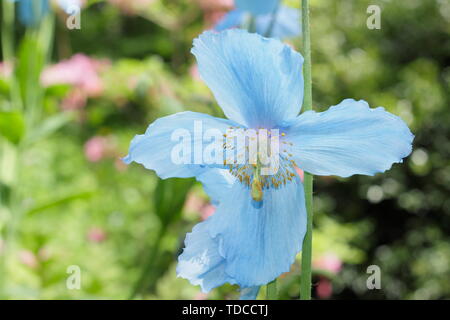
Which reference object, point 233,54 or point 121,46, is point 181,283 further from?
point 121,46

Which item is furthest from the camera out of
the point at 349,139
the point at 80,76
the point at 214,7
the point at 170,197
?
the point at 214,7

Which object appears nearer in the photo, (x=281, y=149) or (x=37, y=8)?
(x=281, y=149)

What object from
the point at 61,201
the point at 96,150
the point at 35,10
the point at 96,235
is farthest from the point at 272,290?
the point at 96,150

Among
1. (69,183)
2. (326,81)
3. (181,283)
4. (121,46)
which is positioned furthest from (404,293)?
(121,46)

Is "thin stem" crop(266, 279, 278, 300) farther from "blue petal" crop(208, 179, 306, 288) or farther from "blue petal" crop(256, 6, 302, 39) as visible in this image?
"blue petal" crop(256, 6, 302, 39)

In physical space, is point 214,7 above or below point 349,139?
above

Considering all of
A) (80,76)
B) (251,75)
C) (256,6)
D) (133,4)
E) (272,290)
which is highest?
(133,4)

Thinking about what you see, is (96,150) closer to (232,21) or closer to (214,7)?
Result: (214,7)

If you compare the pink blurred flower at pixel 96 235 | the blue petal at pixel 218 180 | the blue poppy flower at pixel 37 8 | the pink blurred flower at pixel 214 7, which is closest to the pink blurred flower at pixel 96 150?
the pink blurred flower at pixel 96 235

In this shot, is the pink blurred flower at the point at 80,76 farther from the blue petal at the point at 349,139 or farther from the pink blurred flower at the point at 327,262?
Result: the blue petal at the point at 349,139
